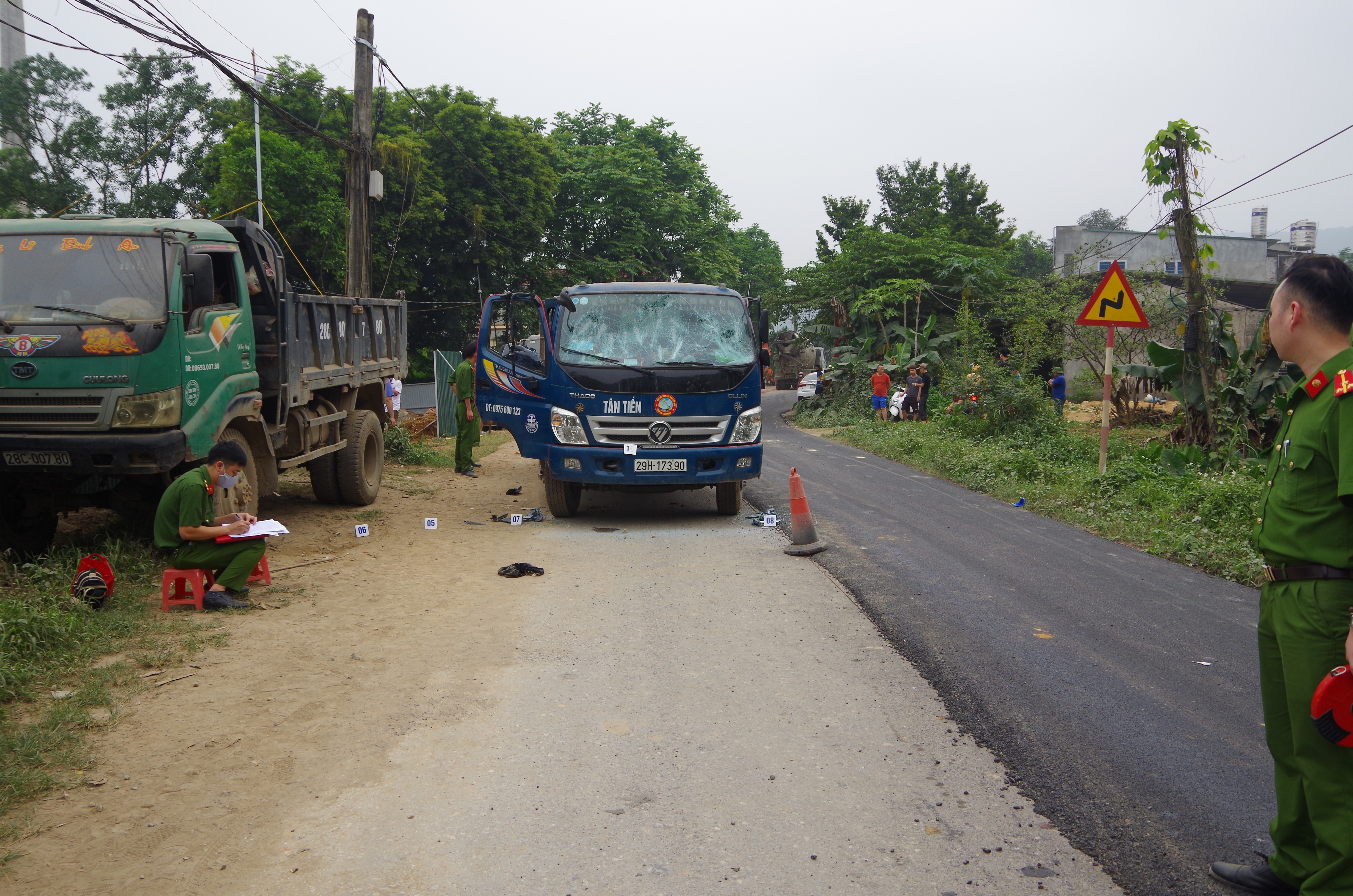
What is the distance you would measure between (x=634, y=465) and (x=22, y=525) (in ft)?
18.1

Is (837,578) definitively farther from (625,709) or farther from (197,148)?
(197,148)

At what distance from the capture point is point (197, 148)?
35.5m

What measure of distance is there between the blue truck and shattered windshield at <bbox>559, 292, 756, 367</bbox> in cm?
1

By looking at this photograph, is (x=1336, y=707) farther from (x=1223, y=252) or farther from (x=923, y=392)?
(x=1223, y=252)

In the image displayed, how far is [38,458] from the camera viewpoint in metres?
7.07

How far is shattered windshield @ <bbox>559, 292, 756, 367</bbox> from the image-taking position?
33.7 feet

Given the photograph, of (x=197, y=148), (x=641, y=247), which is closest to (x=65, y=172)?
(x=197, y=148)

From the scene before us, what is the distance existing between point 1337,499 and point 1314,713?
2.16 feet

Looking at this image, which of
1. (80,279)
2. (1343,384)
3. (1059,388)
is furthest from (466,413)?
(1059,388)

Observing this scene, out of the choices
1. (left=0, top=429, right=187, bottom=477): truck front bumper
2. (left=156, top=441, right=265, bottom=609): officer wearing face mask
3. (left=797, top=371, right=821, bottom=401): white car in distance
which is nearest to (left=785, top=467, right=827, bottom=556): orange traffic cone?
(left=156, top=441, right=265, bottom=609): officer wearing face mask

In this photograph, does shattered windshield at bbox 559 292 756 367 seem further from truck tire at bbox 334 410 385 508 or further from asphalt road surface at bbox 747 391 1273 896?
truck tire at bbox 334 410 385 508

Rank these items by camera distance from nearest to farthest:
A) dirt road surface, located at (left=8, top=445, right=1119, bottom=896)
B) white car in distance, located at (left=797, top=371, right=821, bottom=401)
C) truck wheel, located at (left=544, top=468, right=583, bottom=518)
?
dirt road surface, located at (left=8, top=445, right=1119, bottom=896) → truck wheel, located at (left=544, top=468, right=583, bottom=518) → white car in distance, located at (left=797, top=371, right=821, bottom=401)

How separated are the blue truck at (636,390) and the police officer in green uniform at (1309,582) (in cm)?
709

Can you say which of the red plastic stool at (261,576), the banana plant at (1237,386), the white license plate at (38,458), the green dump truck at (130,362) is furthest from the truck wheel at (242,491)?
the banana plant at (1237,386)
